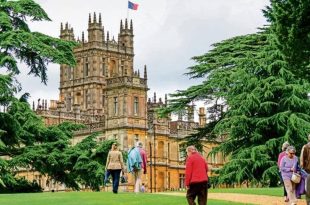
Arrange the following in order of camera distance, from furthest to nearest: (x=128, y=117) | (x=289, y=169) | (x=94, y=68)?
(x=94, y=68)
(x=128, y=117)
(x=289, y=169)

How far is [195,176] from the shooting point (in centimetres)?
1886

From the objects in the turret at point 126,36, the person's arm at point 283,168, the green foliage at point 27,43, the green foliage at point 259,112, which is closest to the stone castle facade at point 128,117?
the turret at point 126,36

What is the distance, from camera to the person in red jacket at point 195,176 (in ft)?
61.9

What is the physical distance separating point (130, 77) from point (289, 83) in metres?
35.9

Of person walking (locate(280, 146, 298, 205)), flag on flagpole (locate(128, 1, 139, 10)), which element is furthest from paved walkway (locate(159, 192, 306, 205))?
flag on flagpole (locate(128, 1, 139, 10))

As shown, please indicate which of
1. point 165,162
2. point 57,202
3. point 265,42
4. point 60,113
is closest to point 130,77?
point 165,162

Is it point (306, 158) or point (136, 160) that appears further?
point (136, 160)

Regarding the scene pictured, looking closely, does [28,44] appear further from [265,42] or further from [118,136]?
[118,136]

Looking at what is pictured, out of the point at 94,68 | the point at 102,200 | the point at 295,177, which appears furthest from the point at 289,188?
the point at 94,68

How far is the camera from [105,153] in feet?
130

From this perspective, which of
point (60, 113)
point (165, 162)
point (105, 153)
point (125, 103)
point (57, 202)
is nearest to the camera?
point (57, 202)

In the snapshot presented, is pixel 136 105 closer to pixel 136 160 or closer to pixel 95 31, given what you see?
pixel 95 31

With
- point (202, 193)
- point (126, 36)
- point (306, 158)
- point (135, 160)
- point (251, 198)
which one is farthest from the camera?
point (126, 36)

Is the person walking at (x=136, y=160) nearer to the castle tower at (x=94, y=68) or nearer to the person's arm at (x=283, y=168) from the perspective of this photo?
the person's arm at (x=283, y=168)
